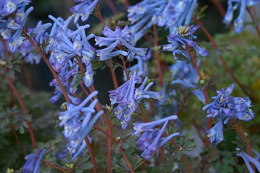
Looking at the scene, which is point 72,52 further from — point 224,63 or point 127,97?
point 224,63

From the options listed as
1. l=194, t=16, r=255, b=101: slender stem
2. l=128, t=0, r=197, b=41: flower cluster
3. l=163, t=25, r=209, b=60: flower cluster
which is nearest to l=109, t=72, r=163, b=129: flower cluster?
l=163, t=25, r=209, b=60: flower cluster

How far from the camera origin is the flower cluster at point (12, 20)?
1.13 metres

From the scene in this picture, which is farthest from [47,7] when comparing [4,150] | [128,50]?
[128,50]

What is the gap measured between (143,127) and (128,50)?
26cm

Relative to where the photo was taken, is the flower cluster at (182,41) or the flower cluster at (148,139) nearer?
the flower cluster at (148,139)

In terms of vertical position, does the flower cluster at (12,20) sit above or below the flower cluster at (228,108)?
above

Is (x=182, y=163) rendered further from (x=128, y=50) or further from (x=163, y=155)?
(x=128, y=50)

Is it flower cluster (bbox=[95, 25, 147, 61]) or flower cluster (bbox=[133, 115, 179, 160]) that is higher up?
flower cluster (bbox=[95, 25, 147, 61])

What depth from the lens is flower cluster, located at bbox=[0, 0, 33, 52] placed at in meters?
1.13

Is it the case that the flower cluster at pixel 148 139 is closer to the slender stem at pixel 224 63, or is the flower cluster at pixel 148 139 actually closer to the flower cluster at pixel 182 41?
the flower cluster at pixel 182 41

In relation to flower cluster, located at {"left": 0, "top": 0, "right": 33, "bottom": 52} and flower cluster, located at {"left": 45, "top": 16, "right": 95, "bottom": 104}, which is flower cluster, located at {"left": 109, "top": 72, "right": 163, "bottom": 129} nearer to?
flower cluster, located at {"left": 45, "top": 16, "right": 95, "bottom": 104}

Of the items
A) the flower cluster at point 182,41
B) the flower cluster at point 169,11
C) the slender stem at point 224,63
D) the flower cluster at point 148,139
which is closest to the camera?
the flower cluster at point 148,139

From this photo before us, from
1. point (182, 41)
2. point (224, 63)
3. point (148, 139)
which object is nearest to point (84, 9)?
point (182, 41)

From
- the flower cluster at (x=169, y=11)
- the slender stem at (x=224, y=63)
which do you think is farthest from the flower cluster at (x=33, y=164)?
the slender stem at (x=224, y=63)
